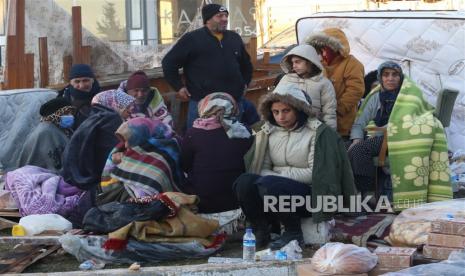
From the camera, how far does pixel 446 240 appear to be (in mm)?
6285

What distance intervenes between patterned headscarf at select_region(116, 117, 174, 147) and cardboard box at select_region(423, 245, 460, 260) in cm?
212

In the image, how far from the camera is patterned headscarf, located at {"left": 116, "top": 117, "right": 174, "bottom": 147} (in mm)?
7133

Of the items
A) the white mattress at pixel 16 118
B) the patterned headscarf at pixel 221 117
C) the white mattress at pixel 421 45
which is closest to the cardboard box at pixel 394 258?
the patterned headscarf at pixel 221 117

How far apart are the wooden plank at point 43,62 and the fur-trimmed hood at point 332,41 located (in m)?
3.81

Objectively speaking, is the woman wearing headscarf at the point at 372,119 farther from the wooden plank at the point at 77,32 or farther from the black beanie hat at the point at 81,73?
the wooden plank at the point at 77,32

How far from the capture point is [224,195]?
7.21 metres

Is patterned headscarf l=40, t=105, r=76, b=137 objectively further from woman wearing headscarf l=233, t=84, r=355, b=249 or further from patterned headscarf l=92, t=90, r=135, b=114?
woman wearing headscarf l=233, t=84, r=355, b=249

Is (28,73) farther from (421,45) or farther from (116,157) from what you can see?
(421,45)

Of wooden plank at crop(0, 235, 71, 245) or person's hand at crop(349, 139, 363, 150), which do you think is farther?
person's hand at crop(349, 139, 363, 150)

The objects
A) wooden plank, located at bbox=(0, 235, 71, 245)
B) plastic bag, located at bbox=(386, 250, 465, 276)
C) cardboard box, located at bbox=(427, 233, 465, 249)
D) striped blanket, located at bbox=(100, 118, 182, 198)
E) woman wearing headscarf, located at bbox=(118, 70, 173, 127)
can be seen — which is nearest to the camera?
plastic bag, located at bbox=(386, 250, 465, 276)

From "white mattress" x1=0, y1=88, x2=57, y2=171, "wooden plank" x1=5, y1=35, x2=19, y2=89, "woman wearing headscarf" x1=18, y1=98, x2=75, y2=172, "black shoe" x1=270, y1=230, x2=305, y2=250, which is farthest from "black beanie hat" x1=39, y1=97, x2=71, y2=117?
"black shoe" x1=270, y1=230, x2=305, y2=250

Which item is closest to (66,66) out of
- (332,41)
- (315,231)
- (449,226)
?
(332,41)

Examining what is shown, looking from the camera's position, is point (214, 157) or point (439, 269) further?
point (214, 157)

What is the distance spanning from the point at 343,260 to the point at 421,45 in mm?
4592
